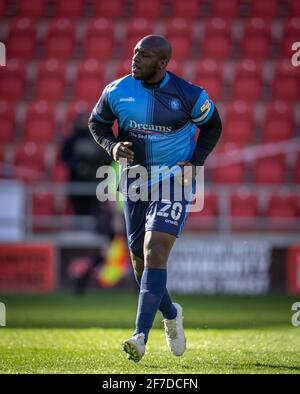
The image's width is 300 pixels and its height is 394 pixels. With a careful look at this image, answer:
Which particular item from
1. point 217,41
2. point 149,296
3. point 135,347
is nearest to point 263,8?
point 217,41

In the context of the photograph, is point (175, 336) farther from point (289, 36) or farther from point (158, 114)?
point (289, 36)

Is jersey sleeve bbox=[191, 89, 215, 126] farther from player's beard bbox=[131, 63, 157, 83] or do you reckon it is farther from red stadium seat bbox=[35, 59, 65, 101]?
red stadium seat bbox=[35, 59, 65, 101]

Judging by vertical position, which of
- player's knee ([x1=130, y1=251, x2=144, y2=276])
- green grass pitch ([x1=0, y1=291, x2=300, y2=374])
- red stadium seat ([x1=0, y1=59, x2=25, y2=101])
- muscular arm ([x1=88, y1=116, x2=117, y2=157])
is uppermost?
red stadium seat ([x1=0, y1=59, x2=25, y2=101])

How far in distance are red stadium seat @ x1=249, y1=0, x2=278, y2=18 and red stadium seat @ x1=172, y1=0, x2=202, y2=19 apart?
1.13m

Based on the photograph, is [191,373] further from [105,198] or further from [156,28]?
[156,28]

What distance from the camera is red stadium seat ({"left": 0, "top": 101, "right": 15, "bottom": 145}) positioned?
17.5 m

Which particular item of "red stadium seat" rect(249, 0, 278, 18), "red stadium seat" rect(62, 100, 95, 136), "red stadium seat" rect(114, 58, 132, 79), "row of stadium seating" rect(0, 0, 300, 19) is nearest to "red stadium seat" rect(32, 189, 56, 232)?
"red stadium seat" rect(62, 100, 95, 136)

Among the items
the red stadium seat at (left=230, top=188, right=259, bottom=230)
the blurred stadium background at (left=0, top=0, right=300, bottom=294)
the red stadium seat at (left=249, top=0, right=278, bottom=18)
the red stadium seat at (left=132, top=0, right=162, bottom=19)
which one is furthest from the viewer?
the red stadium seat at (left=132, top=0, right=162, bottom=19)

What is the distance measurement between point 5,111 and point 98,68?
1952 millimetres

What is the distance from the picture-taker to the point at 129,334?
8.47 metres

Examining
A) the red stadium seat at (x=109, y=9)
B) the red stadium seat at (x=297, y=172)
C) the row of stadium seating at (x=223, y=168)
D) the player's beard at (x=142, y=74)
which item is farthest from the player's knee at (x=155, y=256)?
the red stadium seat at (x=109, y=9)

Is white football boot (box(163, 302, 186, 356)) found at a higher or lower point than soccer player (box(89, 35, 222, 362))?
lower

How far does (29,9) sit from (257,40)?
4687 mm
